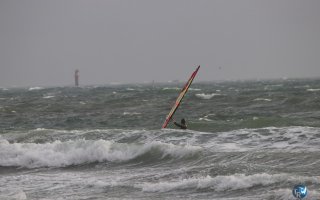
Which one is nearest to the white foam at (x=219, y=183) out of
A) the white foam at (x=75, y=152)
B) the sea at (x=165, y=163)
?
the sea at (x=165, y=163)

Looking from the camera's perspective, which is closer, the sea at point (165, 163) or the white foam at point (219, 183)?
the white foam at point (219, 183)

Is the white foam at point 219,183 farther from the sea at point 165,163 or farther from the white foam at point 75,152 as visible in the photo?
the white foam at point 75,152

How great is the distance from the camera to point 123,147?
1530cm

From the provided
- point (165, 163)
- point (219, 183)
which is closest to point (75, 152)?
point (165, 163)

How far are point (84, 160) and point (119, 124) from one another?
8.29 m

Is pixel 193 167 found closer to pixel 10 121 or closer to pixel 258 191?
pixel 258 191

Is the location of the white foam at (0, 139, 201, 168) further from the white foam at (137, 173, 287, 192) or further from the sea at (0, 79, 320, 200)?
the white foam at (137, 173, 287, 192)

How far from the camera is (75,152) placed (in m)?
15.6

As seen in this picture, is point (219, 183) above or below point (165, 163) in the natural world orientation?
above

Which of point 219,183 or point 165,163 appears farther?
point 165,163

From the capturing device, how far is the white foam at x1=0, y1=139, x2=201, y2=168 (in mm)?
14734

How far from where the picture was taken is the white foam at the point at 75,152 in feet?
48.3

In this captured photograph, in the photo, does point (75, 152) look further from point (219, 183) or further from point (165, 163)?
point (219, 183)

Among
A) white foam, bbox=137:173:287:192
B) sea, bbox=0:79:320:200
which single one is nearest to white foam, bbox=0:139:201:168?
sea, bbox=0:79:320:200
